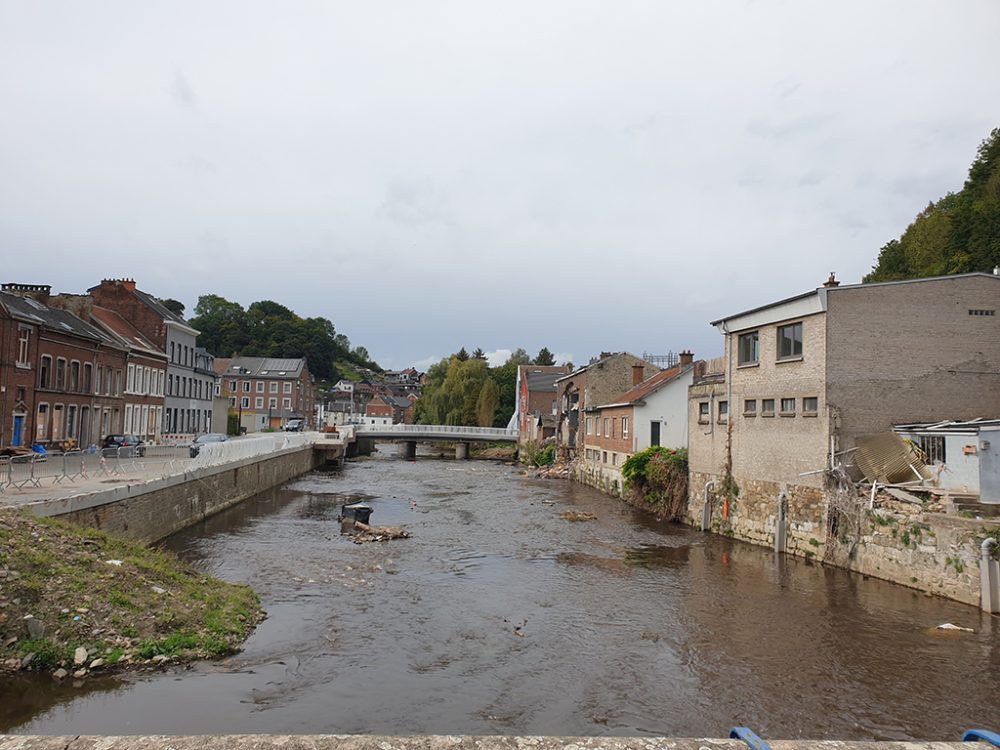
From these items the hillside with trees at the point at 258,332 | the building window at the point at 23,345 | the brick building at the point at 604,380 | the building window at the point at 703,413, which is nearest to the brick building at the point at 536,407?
the brick building at the point at 604,380

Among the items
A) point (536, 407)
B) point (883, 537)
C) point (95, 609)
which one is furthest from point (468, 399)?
point (95, 609)

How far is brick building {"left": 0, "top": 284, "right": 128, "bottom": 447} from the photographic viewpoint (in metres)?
28.6

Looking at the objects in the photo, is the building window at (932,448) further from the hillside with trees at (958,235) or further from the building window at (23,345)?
the building window at (23,345)

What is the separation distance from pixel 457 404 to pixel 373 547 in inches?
2388

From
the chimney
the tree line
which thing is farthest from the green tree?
the chimney

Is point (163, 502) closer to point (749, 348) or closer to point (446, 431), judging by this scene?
point (749, 348)

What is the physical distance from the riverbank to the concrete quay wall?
6739 millimetres

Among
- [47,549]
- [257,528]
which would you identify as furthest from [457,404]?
[47,549]

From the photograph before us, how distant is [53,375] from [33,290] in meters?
8.14

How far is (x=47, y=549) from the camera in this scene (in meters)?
12.0

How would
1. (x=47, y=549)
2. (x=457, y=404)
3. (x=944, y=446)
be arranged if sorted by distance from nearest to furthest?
(x=47, y=549) < (x=944, y=446) < (x=457, y=404)

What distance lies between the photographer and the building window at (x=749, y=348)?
2331 cm

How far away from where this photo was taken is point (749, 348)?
23.9 meters

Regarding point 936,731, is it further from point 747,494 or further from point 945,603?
point 747,494
